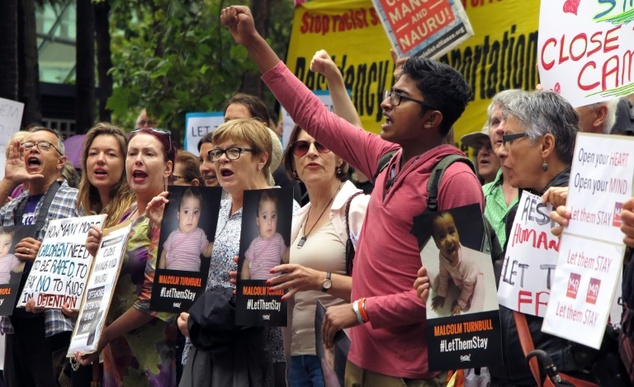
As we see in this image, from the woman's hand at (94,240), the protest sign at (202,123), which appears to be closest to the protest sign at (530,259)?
the woman's hand at (94,240)

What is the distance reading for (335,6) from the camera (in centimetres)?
1058

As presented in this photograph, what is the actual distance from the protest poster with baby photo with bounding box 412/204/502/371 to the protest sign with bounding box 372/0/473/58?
4163 mm

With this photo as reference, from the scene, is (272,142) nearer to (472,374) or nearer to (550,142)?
(472,374)

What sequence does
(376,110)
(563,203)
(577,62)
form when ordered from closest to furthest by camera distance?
1. (563,203)
2. (577,62)
3. (376,110)

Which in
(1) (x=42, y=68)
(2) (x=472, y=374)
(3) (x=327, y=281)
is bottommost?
(2) (x=472, y=374)

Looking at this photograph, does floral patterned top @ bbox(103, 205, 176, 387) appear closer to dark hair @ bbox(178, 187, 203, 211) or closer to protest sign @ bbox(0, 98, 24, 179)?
dark hair @ bbox(178, 187, 203, 211)

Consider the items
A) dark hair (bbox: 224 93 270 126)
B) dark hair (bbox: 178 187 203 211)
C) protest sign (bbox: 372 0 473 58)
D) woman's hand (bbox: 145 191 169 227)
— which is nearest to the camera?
dark hair (bbox: 178 187 203 211)

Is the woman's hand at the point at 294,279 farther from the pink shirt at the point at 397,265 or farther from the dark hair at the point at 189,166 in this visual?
the dark hair at the point at 189,166

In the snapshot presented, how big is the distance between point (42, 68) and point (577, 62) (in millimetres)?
29130

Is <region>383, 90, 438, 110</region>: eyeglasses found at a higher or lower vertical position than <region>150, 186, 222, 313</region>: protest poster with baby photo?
higher

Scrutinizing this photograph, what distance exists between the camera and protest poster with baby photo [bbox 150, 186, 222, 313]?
5891 mm

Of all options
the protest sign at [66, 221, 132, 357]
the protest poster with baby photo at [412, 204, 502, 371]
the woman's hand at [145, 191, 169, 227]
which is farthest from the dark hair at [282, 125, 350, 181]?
the protest poster with baby photo at [412, 204, 502, 371]


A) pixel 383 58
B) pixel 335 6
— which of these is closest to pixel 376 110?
pixel 383 58

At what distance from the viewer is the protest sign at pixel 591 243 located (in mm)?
3869
